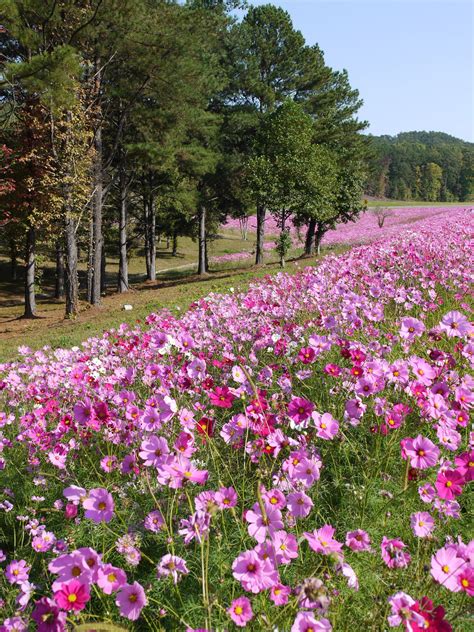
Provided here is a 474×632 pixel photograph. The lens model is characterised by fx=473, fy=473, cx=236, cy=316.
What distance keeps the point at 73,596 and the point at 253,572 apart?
50 centimetres

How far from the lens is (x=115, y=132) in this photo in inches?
760

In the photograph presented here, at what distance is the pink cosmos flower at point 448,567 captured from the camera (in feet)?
4.33

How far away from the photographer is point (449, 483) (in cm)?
168

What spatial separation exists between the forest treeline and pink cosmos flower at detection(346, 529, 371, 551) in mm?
12122

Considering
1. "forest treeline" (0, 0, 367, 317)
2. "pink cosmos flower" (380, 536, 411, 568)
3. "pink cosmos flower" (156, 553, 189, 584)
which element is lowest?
"pink cosmos flower" (156, 553, 189, 584)

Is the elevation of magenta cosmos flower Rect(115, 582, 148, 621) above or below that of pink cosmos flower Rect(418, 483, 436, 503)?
below

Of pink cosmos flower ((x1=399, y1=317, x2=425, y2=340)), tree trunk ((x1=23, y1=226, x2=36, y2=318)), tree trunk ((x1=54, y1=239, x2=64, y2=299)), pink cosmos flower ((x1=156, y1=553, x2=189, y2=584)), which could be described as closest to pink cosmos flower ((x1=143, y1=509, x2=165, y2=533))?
pink cosmos flower ((x1=156, y1=553, x2=189, y2=584))

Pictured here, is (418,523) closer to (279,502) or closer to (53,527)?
(279,502)

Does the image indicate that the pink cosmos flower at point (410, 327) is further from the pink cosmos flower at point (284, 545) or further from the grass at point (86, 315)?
the grass at point (86, 315)

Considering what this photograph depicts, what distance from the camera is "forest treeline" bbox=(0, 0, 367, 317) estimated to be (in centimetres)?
1354

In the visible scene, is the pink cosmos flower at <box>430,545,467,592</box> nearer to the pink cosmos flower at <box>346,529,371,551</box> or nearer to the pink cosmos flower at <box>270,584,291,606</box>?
the pink cosmos flower at <box>346,529,371,551</box>

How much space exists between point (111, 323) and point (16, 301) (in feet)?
47.5

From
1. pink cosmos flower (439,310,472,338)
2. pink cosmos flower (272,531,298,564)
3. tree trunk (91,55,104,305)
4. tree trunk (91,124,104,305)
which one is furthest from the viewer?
tree trunk (91,124,104,305)

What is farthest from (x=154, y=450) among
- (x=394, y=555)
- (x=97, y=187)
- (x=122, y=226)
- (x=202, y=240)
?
(x=202, y=240)
